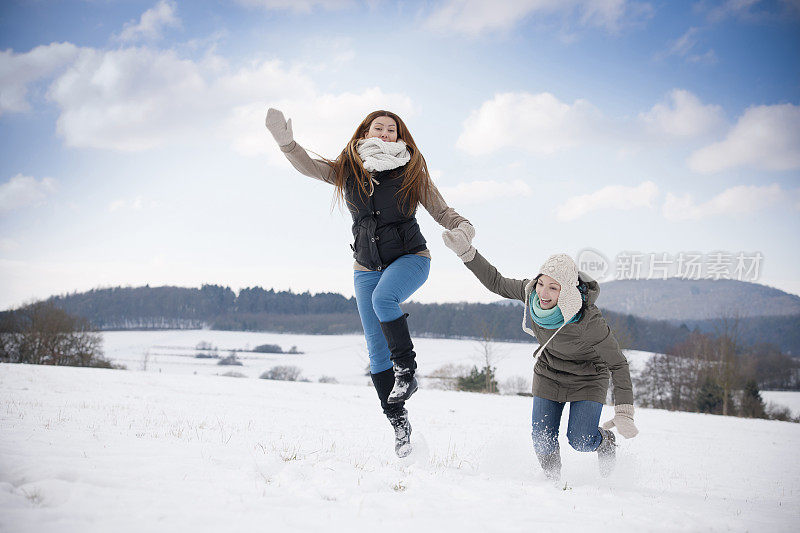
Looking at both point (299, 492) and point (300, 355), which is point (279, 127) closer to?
point (299, 492)

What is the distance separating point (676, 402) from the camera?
38656mm

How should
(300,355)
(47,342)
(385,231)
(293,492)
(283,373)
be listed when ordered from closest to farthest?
(293,492)
(385,231)
(47,342)
(283,373)
(300,355)

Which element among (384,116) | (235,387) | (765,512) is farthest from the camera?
(235,387)

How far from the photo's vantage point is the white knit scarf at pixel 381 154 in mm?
3480

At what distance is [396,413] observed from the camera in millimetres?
3514

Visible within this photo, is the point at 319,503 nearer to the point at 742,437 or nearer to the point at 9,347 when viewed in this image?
the point at 742,437

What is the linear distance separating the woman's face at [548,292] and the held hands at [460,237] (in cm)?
62

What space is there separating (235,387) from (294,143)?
17.7 m

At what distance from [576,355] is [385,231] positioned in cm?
177

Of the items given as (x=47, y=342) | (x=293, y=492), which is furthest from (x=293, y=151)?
(x=47, y=342)

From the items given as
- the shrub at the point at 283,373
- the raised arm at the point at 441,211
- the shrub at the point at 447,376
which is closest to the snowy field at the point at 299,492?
the raised arm at the point at 441,211

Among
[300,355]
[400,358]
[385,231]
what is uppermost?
[385,231]

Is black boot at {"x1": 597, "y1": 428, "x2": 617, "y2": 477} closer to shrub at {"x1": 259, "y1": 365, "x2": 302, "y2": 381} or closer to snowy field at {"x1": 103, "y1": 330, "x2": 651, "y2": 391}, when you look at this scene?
snowy field at {"x1": 103, "y1": 330, "x2": 651, "y2": 391}

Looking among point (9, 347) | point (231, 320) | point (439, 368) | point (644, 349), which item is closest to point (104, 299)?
point (231, 320)
